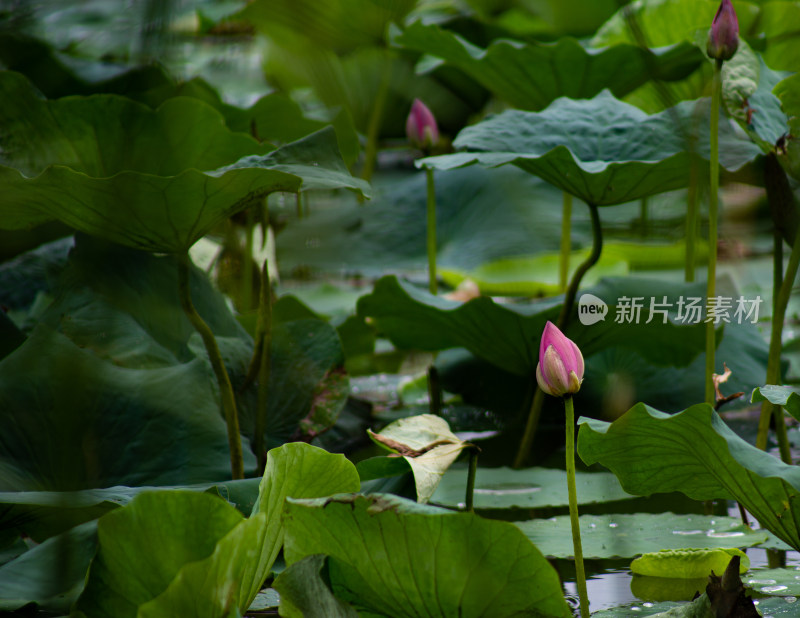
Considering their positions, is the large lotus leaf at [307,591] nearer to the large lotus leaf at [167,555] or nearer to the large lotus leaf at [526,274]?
the large lotus leaf at [167,555]

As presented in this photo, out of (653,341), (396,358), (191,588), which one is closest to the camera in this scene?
(191,588)

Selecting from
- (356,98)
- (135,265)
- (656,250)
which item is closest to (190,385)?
(135,265)

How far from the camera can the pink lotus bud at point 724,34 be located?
2.68 ft

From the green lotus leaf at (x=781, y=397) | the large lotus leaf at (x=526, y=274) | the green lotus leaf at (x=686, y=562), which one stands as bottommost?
the green lotus leaf at (x=686, y=562)

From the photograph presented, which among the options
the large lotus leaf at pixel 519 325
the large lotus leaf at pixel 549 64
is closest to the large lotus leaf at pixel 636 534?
the large lotus leaf at pixel 519 325

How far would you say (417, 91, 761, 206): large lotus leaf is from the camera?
99 centimetres

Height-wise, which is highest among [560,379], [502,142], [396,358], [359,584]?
[502,142]

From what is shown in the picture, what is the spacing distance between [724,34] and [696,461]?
0.41 meters

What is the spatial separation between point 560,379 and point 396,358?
113cm

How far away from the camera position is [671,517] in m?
0.95

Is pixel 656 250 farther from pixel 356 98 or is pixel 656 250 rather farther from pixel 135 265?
pixel 135 265

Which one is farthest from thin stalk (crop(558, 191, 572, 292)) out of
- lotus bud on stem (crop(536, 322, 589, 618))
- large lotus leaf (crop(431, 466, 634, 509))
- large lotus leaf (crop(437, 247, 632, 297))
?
lotus bud on stem (crop(536, 322, 589, 618))

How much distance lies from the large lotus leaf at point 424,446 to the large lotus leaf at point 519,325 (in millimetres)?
327

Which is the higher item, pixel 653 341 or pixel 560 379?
pixel 560 379
